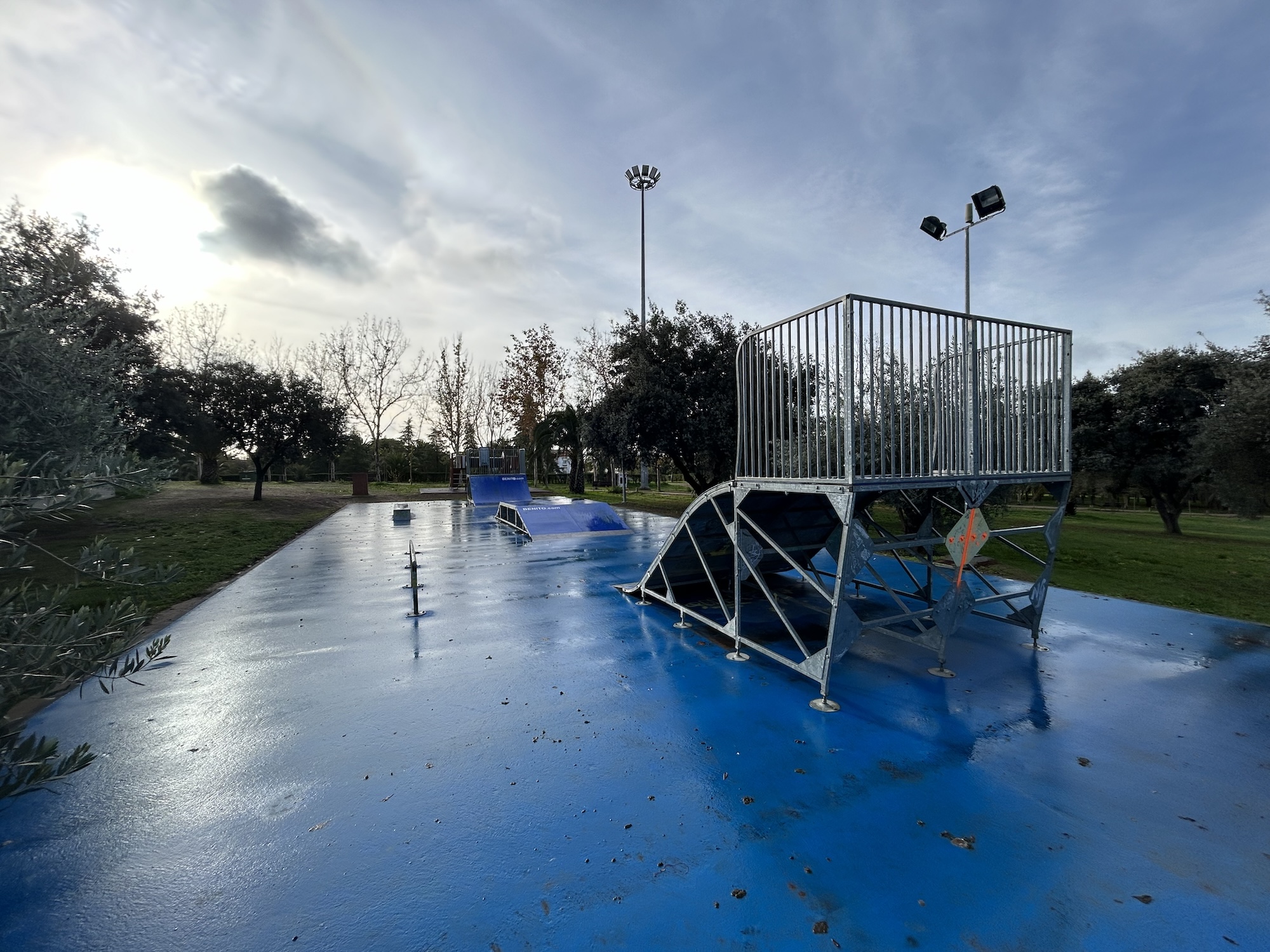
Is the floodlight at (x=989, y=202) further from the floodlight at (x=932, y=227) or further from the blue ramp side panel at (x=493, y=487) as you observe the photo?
the blue ramp side panel at (x=493, y=487)

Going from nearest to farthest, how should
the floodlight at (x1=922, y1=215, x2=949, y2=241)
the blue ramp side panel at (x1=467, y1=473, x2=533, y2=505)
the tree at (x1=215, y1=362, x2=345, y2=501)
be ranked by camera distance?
the floodlight at (x1=922, y1=215, x2=949, y2=241) < the tree at (x1=215, y1=362, x2=345, y2=501) < the blue ramp side panel at (x1=467, y1=473, x2=533, y2=505)

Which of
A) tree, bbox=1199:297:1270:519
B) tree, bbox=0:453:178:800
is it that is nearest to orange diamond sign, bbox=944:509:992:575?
tree, bbox=0:453:178:800

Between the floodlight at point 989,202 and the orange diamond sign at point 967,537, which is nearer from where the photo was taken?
the orange diamond sign at point 967,537

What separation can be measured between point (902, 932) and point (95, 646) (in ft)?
12.2

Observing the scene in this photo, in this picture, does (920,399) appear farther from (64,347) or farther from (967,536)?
(64,347)

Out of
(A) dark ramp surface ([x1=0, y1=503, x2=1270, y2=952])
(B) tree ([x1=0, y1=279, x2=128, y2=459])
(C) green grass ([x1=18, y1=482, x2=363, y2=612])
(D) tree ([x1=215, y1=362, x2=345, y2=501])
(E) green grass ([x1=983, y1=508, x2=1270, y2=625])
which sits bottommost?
(E) green grass ([x1=983, y1=508, x2=1270, y2=625])

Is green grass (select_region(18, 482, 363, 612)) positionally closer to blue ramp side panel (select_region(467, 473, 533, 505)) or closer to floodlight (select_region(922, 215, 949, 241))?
blue ramp side panel (select_region(467, 473, 533, 505))

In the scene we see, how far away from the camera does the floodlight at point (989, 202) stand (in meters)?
6.91

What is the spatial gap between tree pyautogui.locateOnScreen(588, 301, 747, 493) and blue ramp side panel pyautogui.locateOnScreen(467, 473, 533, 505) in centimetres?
609

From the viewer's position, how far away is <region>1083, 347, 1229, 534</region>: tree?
1684 centimetres

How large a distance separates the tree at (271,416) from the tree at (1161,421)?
110 feet

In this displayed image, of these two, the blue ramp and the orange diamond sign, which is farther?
the blue ramp

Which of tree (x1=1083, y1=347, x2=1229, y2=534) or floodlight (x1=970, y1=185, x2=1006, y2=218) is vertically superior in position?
floodlight (x1=970, y1=185, x2=1006, y2=218)

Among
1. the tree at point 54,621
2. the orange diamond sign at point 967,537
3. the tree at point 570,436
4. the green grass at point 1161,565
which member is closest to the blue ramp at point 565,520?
the green grass at point 1161,565
